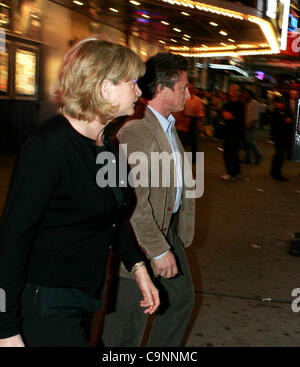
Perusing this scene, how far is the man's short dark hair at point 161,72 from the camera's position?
307cm

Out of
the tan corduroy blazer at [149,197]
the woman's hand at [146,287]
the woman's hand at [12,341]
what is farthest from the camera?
the tan corduroy blazer at [149,197]

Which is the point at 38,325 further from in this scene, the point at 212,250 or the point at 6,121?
the point at 6,121

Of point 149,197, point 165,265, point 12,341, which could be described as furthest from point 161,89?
point 12,341

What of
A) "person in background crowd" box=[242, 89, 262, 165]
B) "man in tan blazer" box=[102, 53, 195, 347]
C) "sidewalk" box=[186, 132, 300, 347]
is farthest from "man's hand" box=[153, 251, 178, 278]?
"person in background crowd" box=[242, 89, 262, 165]

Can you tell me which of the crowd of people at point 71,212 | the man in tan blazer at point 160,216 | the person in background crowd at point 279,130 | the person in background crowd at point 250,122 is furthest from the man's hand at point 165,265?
the person in background crowd at point 250,122

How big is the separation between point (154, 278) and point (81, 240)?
113 cm

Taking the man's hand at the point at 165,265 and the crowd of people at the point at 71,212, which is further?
the man's hand at the point at 165,265

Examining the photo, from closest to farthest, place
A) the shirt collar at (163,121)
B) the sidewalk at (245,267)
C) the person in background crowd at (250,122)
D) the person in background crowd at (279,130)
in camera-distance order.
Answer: the shirt collar at (163,121)
the sidewalk at (245,267)
the person in background crowd at (279,130)
the person in background crowd at (250,122)

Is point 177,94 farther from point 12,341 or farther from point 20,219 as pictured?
point 12,341

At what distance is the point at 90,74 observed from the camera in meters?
1.92

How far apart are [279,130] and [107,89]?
9.53 m

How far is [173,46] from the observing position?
24406 millimetres

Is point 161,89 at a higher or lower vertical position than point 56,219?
higher

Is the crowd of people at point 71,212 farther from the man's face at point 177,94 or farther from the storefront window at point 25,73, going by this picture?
the storefront window at point 25,73
